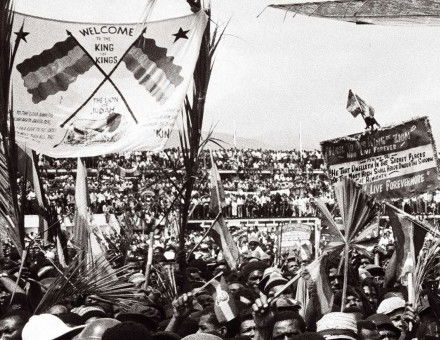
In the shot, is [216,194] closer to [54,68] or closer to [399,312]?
[54,68]

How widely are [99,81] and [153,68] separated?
0.60m

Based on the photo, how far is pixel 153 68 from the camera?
29.6 ft

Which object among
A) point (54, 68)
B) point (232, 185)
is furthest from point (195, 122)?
point (232, 185)

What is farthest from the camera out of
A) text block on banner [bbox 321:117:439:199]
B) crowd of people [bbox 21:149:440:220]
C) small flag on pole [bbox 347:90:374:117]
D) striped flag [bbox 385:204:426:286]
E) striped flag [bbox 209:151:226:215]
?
crowd of people [bbox 21:149:440:220]

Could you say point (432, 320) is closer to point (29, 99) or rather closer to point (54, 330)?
point (54, 330)

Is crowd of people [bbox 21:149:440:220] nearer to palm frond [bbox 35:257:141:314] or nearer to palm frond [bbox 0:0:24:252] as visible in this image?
palm frond [bbox 0:0:24:252]

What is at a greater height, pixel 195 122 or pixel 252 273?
pixel 195 122

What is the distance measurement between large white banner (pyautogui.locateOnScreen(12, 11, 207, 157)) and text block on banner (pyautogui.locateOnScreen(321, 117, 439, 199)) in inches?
75.7

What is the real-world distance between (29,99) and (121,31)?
1.25 meters

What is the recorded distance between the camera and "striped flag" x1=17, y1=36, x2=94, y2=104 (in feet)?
28.5

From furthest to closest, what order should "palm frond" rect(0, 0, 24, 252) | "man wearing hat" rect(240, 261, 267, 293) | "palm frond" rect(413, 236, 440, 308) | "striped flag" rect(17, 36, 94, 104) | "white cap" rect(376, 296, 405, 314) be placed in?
"man wearing hat" rect(240, 261, 267, 293) < "striped flag" rect(17, 36, 94, 104) < "palm frond" rect(0, 0, 24, 252) < "palm frond" rect(413, 236, 440, 308) < "white cap" rect(376, 296, 405, 314)

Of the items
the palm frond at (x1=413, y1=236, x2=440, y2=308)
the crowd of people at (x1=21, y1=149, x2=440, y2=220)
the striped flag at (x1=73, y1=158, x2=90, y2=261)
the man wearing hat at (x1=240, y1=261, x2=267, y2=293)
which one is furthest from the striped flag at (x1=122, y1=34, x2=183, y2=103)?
the crowd of people at (x1=21, y1=149, x2=440, y2=220)

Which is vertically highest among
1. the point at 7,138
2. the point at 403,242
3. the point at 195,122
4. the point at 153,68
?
the point at 153,68

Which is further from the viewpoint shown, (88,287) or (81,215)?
(81,215)
